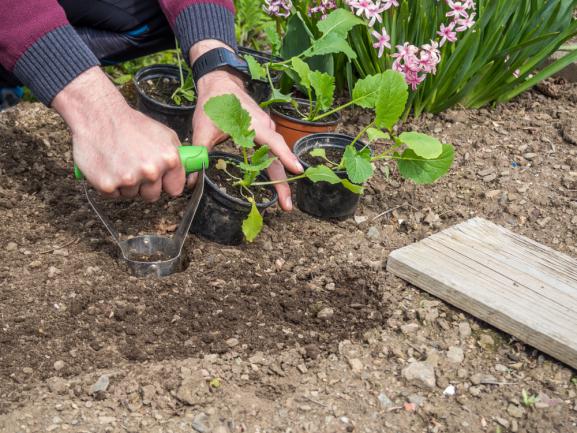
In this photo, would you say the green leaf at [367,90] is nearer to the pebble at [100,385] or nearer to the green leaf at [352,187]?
the green leaf at [352,187]

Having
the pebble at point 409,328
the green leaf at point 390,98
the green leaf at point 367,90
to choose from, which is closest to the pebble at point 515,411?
the pebble at point 409,328

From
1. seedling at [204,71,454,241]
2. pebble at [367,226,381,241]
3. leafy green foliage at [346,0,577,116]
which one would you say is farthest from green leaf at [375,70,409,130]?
leafy green foliage at [346,0,577,116]

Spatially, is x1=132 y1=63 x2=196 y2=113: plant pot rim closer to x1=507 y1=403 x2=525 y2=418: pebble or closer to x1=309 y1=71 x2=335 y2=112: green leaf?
x1=309 y1=71 x2=335 y2=112: green leaf

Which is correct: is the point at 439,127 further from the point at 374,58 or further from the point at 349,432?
the point at 349,432

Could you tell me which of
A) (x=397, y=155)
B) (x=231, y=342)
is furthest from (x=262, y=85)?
(x=231, y=342)

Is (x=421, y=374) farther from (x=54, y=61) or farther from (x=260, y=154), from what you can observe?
(x=54, y=61)

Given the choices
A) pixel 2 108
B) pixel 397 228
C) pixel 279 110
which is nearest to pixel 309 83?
pixel 279 110

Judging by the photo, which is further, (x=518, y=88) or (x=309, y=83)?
(x=518, y=88)

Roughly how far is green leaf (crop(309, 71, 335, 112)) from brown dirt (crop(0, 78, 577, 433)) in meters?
0.33

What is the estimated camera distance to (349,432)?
1.56 metres

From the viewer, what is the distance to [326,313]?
186 centimetres

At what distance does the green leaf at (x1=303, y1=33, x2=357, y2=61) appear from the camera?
2338mm

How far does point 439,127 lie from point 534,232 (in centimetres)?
65

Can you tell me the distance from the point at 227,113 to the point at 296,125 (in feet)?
2.38
